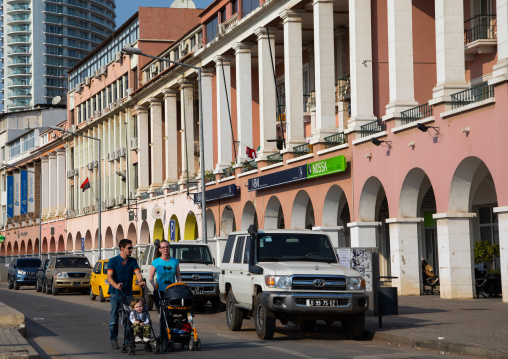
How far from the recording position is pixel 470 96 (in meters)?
27.6

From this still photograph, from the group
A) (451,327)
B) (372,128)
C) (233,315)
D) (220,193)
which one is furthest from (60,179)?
(451,327)

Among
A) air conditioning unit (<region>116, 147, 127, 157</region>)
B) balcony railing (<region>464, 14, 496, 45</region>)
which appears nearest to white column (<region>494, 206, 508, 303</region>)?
balcony railing (<region>464, 14, 496, 45</region>)

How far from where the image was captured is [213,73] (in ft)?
176

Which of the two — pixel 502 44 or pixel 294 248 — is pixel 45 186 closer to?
pixel 502 44

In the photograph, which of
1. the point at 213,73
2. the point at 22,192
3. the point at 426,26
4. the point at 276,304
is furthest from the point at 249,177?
the point at 22,192

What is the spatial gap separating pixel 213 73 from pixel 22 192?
56.1 metres

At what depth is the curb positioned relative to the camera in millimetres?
13717

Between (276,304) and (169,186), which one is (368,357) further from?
(169,186)

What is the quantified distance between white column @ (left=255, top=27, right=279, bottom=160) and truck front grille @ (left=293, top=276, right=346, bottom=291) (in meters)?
26.7

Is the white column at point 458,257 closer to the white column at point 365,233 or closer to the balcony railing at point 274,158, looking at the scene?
the white column at point 365,233

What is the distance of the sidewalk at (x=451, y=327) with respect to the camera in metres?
14.7

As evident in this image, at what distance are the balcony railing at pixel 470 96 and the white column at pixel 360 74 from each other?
6943 mm

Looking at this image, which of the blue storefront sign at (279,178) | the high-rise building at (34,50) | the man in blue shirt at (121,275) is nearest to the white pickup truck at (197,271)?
the man in blue shirt at (121,275)

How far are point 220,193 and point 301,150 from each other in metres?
9.10
